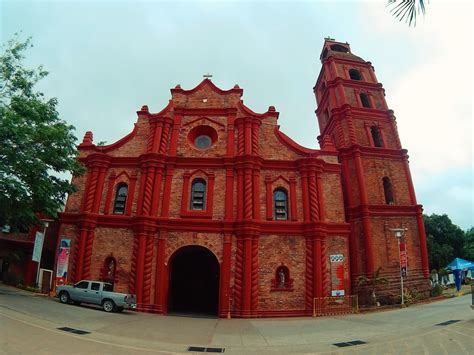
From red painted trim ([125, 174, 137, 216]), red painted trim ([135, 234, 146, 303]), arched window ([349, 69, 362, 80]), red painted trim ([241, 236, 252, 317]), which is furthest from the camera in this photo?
arched window ([349, 69, 362, 80])

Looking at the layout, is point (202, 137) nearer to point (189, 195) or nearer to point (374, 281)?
point (189, 195)

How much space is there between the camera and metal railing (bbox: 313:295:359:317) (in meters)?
16.4

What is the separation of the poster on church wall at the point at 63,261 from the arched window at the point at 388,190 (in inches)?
879

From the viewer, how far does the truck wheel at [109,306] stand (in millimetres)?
14828

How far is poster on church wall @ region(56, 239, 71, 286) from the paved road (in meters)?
4.02

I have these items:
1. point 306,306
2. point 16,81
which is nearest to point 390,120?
point 306,306

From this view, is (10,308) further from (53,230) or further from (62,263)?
(53,230)

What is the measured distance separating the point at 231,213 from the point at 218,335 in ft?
26.6

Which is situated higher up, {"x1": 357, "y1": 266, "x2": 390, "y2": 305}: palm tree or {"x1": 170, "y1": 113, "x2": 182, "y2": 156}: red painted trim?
{"x1": 170, "y1": 113, "x2": 182, "y2": 156}: red painted trim

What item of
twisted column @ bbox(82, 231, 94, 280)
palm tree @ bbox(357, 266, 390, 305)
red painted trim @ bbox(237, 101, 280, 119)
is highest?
red painted trim @ bbox(237, 101, 280, 119)

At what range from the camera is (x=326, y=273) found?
17422 millimetres

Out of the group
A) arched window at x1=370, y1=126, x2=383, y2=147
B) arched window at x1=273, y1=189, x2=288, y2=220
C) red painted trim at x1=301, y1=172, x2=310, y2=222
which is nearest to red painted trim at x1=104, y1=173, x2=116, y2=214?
arched window at x1=273, y1=189, x2=288, y2=220

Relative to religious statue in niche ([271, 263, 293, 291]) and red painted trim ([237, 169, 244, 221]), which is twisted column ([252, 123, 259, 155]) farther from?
religious statue in niche ([271, 263, 293, 291])

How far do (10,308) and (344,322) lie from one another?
44.2 feet
